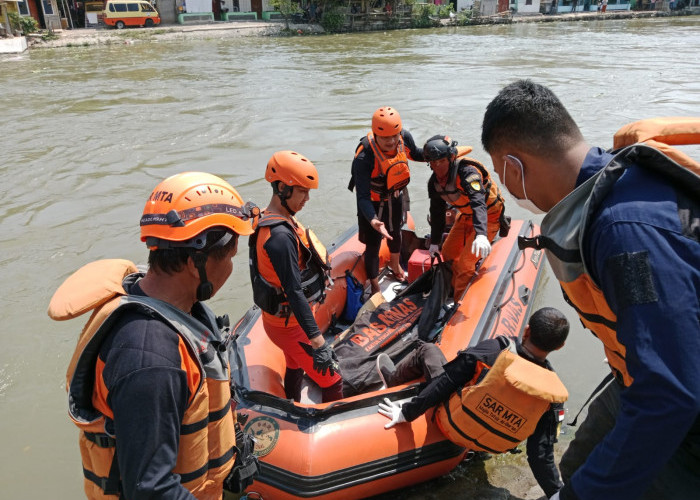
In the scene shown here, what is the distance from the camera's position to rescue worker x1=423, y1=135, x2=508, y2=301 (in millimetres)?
3590

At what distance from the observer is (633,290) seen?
3.30 feet

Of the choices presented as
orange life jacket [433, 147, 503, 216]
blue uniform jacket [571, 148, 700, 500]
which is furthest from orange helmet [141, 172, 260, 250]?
orange life jacket [433, 147, 503, 216]

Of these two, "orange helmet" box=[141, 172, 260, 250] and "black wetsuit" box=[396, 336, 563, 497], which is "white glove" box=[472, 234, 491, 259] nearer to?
"black wetsuit" box=[396, 336, 563, 497]

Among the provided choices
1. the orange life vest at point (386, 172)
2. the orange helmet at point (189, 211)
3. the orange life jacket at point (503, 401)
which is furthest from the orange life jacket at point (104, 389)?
the orange life vest at point (386, 172)

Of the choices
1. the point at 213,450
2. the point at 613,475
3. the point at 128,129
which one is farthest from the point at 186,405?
the point at 128,129

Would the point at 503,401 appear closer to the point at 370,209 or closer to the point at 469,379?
the point at 469,379

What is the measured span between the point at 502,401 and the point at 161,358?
163 centimetres

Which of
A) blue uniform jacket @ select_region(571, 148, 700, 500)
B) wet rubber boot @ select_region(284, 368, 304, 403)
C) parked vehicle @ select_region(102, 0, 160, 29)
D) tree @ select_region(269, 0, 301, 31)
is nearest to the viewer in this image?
blue uniform jacket @ select_region(571, 148, 700, 500)

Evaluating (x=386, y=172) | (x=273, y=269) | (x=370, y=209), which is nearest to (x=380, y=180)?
(x=386, y=172)

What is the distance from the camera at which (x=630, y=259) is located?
1.01m

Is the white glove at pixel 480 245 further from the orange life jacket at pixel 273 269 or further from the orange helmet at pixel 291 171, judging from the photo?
the orange helmet at pixel 291 171

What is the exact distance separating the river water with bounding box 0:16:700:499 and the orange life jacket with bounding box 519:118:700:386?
184 centimetres

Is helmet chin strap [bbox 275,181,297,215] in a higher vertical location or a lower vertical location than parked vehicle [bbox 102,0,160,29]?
lower

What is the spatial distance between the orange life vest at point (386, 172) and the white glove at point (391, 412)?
1.84 m
